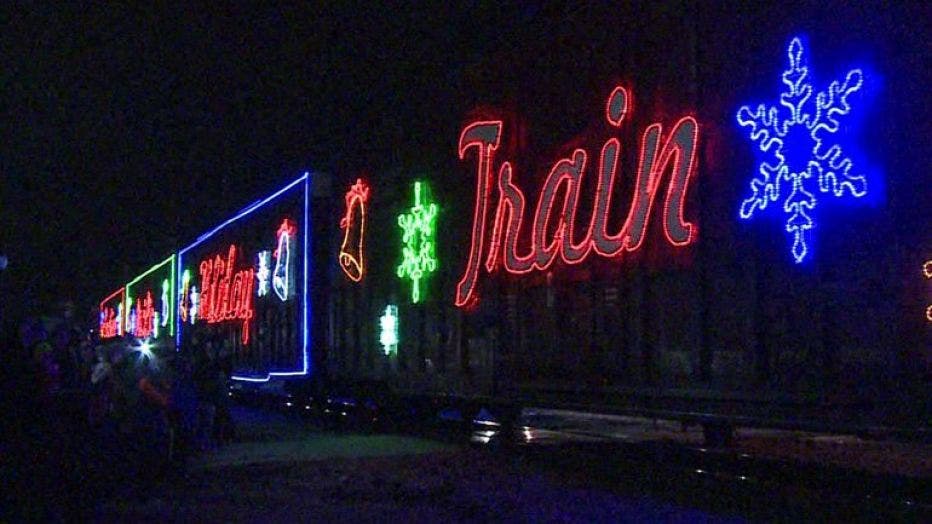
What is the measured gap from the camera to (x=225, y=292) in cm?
2184

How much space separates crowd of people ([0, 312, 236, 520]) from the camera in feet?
31.8

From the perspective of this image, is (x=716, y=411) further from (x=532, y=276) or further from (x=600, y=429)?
(x=600, y=429)

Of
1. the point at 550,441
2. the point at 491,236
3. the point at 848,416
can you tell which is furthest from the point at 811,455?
the point at 848,416

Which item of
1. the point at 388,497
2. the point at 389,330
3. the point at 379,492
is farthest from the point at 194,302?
the point at 388,497

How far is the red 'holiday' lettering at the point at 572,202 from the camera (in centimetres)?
808

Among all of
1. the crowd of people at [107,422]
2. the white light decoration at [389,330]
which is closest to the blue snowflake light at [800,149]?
the crowd of people at [107,422]

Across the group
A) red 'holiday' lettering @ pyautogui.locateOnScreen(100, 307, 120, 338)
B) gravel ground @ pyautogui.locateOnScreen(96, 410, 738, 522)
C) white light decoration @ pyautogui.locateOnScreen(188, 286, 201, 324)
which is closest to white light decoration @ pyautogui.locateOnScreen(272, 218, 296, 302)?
gravel ground @ pyautogui.locateOnScreen(96, 410, 738, 522)

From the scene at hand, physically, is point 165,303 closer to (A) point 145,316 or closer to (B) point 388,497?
(A) point 145,316

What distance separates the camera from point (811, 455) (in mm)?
11516

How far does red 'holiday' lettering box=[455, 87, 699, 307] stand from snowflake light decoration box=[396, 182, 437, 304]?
92cm

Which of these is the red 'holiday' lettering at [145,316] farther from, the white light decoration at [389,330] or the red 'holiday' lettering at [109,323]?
the white light decoration at [389,330]

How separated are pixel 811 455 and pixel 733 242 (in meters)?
4.86

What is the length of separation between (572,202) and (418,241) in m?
3.54

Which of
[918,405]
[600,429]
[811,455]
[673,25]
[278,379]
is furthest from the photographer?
[278,379]
